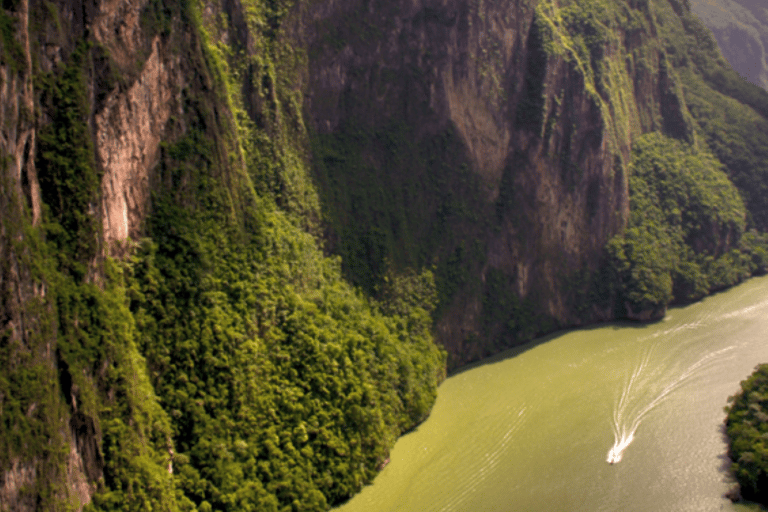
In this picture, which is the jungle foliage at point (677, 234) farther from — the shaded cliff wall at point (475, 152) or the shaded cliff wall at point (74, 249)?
the shaded cliff wall at point (74, 249)

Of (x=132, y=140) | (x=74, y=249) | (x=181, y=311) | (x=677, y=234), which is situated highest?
(x=132, y=140)

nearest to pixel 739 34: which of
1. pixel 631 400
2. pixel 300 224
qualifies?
pixel 631 400

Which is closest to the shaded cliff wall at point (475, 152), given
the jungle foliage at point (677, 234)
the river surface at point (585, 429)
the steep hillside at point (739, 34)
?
the jungle foliage at point (677, 234)

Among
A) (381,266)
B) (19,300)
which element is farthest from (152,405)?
(381,266)

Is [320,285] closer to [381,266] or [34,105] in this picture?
[381,266]

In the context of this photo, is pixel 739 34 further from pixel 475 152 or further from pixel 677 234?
pixel 475 152

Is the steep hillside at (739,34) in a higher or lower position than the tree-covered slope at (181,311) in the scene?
higher
